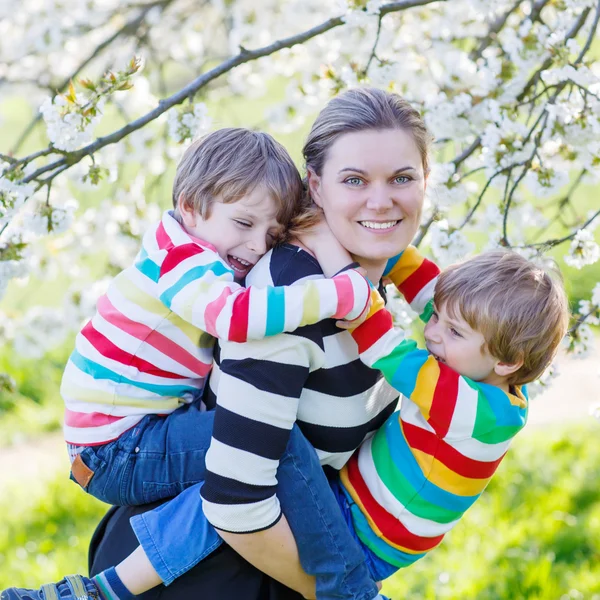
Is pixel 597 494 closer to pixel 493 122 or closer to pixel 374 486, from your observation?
pixel 493 122

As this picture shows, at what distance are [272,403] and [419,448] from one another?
1.19 feet

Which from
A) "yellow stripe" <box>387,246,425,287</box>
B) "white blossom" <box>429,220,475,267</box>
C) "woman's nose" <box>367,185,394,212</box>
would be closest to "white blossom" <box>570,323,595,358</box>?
"white blossom" <box>429,220,475,267</box>

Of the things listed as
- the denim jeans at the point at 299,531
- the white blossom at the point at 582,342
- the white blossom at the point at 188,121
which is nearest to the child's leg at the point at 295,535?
the denim jeans at the point at 299,531

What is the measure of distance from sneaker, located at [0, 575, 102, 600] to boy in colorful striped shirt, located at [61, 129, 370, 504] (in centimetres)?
19

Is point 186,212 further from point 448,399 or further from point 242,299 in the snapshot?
point 448,399

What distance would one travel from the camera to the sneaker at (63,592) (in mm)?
1782

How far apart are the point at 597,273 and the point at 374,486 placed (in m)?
5.30

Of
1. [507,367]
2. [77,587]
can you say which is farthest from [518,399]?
[77,587]

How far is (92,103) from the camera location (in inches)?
83.4

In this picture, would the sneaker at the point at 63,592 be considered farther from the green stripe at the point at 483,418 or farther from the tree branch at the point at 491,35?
the tree branch at the point at 491,35

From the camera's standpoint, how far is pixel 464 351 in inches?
70.0

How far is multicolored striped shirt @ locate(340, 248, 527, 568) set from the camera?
1693 millimetres

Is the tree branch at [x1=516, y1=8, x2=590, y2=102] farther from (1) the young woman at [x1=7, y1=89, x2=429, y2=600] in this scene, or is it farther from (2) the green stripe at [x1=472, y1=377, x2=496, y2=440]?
(2) the green stripe at [x1=472, y1=377, x2=496, y2=440]

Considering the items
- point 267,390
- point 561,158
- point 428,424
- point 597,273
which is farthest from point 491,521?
point 597,273
